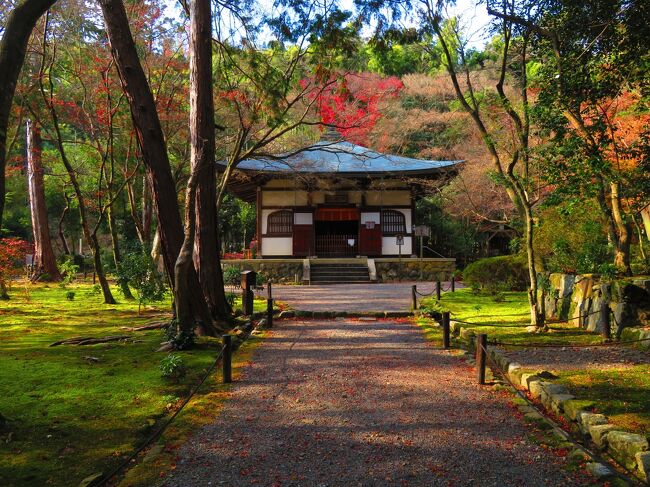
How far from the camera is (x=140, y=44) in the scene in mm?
14914

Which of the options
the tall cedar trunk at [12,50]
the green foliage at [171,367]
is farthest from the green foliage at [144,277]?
the tall cedar trunk at [12,50]

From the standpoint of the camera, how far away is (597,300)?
8.26 m

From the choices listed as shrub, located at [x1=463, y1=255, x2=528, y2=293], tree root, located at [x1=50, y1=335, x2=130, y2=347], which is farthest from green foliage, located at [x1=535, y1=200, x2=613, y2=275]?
tree root, located at [x1=50, y1=335, x2=130, y2=347]

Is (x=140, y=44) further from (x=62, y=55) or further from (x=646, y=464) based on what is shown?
(x=646, y=464)

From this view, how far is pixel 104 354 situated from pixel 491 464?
17.9 ft

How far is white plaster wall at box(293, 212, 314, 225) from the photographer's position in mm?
22188

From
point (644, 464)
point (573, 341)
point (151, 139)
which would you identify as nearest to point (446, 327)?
point (573, 341)

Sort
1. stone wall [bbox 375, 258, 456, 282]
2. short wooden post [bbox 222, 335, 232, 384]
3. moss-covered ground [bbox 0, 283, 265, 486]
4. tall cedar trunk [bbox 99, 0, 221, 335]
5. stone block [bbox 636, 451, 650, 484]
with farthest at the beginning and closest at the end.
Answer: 1. stone wall [bbox 375, 258, 456, 282]
2. tall cedar trunk [bbox 99, 0, 221, 335]
3. short wooden post [bbox 222, 335, 232, 384]
4. moss-covered ground [bbox 0, 283, 265, 486]
5. stone block [bbox 636, 451, 650, 484]

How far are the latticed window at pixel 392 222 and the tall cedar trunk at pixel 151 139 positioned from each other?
1474 centimetres

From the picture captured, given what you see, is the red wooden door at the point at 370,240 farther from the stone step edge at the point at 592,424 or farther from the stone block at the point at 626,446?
the stone block at the point at 626,446

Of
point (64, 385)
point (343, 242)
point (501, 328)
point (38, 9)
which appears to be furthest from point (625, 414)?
point (343, 242)

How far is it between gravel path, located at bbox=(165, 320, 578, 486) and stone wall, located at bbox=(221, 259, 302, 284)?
13845 millimetres

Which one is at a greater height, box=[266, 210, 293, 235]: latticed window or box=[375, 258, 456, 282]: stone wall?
box=[266, 210, 293, 235]: latticed window

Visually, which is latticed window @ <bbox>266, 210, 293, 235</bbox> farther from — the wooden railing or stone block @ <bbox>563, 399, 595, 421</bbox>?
stone block @ <bbox>563, 399, 595, 421</bbox>
